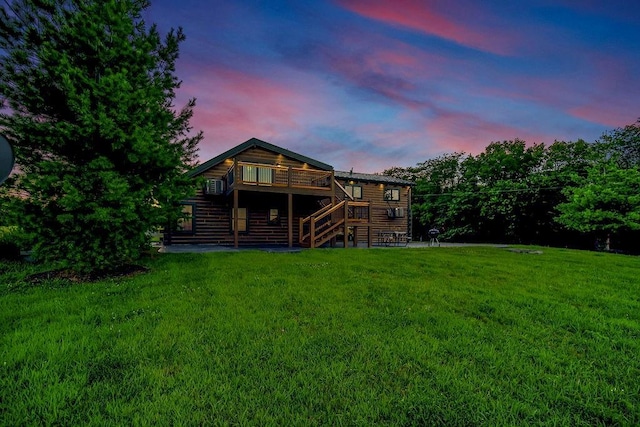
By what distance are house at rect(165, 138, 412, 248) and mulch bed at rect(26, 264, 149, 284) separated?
23.1 feet

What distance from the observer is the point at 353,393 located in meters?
2.45

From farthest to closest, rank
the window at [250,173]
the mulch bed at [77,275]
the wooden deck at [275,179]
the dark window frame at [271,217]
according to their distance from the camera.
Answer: the dark window frame at [271,217]
the window at [250,173]
the wooden deck at [275,179]
the mulch bed at [77,275]

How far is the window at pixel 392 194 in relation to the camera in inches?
958

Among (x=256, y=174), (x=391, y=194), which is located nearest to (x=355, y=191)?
(x=391, y=194)

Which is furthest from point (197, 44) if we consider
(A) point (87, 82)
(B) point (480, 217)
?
(B) point (480, 217)

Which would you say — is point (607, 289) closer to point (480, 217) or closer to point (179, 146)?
point (179, 146)

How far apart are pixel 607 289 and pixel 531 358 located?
18.6ft

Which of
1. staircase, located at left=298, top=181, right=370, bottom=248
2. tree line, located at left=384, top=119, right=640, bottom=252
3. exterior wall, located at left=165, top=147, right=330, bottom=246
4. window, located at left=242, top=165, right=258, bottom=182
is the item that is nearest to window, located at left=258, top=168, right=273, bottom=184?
window, located at left=242, top=165, right=258, bottom=182

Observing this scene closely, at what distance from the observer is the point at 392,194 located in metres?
24.5

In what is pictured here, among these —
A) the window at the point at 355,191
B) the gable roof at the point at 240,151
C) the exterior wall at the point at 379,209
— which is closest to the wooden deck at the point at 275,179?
the gable roof at the point at 240,151

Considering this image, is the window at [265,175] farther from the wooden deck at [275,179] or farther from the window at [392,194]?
the window at [392,194]

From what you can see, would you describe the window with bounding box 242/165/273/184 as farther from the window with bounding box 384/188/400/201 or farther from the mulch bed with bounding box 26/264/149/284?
the window with bounding box 384/188/400/201

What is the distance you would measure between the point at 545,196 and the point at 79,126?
35797 millimetres

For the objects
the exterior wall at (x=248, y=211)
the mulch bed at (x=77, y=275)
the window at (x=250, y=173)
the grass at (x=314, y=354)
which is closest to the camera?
the grass at (x=314, y=354)
